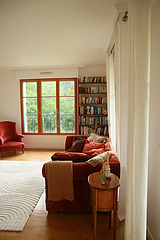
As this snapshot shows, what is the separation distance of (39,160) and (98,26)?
11.9 feet

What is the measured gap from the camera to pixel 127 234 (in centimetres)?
156

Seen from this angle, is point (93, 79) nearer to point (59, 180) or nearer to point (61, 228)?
point (59, 180)

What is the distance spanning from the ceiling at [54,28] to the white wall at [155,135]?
0.84 meters

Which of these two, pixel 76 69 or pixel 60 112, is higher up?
pixel 76 69

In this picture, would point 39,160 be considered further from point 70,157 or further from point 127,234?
point 127,234

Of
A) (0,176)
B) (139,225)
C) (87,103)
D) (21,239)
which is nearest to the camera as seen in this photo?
(139,225)

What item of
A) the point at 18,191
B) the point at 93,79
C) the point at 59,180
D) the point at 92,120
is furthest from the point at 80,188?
the point at 93,79

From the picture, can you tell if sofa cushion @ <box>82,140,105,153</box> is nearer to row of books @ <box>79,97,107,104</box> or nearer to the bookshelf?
the bookshelf

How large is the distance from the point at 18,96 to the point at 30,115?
0.79 m

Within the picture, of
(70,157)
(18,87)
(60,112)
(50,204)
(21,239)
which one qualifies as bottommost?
(21,239)

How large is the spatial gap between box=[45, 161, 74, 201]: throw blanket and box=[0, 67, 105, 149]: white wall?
3622 mm

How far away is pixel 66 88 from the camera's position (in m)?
5.74

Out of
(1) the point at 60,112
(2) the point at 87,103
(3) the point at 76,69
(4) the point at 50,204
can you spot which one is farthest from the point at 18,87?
(4) the point at 50,204

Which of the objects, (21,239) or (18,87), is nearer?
(21,239)
